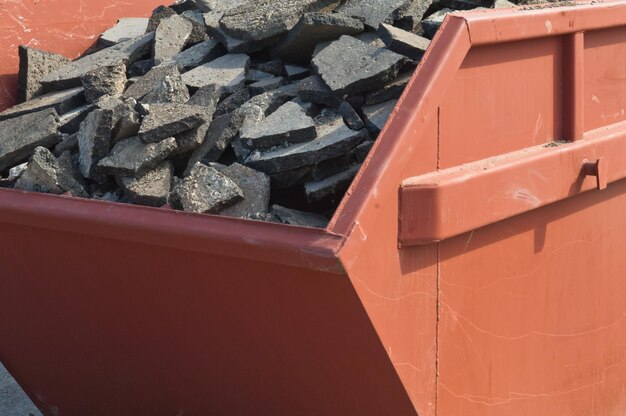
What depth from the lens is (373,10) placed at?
3.47 m

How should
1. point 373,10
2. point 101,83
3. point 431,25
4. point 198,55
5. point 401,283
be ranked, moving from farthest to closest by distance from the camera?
1. point 198,55
2. point 101,83
3. point 373,10
4. point 431,25
5. point 401,283

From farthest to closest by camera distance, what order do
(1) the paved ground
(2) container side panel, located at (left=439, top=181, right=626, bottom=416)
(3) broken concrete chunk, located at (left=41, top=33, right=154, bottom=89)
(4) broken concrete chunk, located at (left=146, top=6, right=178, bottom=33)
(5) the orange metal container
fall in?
(1) the paved ground
(4) broken concrete chunk, located at (left=146, top=6, right=178, bottom=33)
(3) broken concrete chunk, located at (left=41, top=33, right=154, bottom=89)
(2) container side panel, located at (left=439, top=181, right=626, bottom=416)
(5) the orange metal container

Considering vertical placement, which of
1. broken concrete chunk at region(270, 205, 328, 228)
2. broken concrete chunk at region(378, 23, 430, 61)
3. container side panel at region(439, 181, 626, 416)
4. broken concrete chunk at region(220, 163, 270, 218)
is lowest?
container side panel at region(439, 181, 626, 416)

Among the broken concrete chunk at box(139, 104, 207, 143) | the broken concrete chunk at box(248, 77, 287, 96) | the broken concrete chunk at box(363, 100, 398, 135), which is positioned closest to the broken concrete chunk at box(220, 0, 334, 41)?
the broken concrete chunk at box(248, 77, 287, 96)

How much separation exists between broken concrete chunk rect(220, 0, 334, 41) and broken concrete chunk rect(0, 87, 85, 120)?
69 centimetres

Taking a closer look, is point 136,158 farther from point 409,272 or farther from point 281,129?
point 409,272

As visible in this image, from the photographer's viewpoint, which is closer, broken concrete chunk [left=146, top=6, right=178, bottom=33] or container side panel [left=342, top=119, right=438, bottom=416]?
container side panel [left=342, top=119, right=438, bottom=416]

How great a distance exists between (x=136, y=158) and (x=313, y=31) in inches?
33.3

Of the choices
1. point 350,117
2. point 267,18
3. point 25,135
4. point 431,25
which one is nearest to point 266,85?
point 267,18

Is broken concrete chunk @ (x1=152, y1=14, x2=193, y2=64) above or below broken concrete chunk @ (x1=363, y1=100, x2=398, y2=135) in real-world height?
above

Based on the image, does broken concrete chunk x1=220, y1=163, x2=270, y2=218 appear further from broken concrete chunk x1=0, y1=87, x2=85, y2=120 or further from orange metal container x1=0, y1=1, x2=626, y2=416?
broken concrete chunk x1=0, y1=87, x2=85, y2=120

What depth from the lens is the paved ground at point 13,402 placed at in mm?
4461

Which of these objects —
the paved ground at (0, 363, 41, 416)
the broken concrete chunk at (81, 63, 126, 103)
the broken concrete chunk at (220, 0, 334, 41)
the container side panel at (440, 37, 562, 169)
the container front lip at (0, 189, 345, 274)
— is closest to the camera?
the container front lip at (0, 189, 345, 274)

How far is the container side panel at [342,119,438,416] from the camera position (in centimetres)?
231
